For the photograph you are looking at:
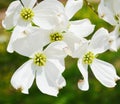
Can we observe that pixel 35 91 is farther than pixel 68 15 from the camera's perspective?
Yes

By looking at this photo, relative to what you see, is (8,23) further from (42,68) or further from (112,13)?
(112,13)

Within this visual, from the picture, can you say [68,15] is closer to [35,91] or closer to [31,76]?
[31,76]

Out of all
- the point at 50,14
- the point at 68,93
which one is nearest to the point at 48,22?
the point at 50,14

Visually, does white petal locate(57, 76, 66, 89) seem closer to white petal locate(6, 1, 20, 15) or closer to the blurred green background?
white petal locate(6, 1, 20, 15)

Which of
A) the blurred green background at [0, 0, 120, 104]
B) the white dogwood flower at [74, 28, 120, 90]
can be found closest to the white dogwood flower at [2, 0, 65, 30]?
the white dogwood flower at [74, 28, 120, 90]

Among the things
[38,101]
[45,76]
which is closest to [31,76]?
[45,76]

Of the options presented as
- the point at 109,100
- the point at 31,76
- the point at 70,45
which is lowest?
the point at 109,100
